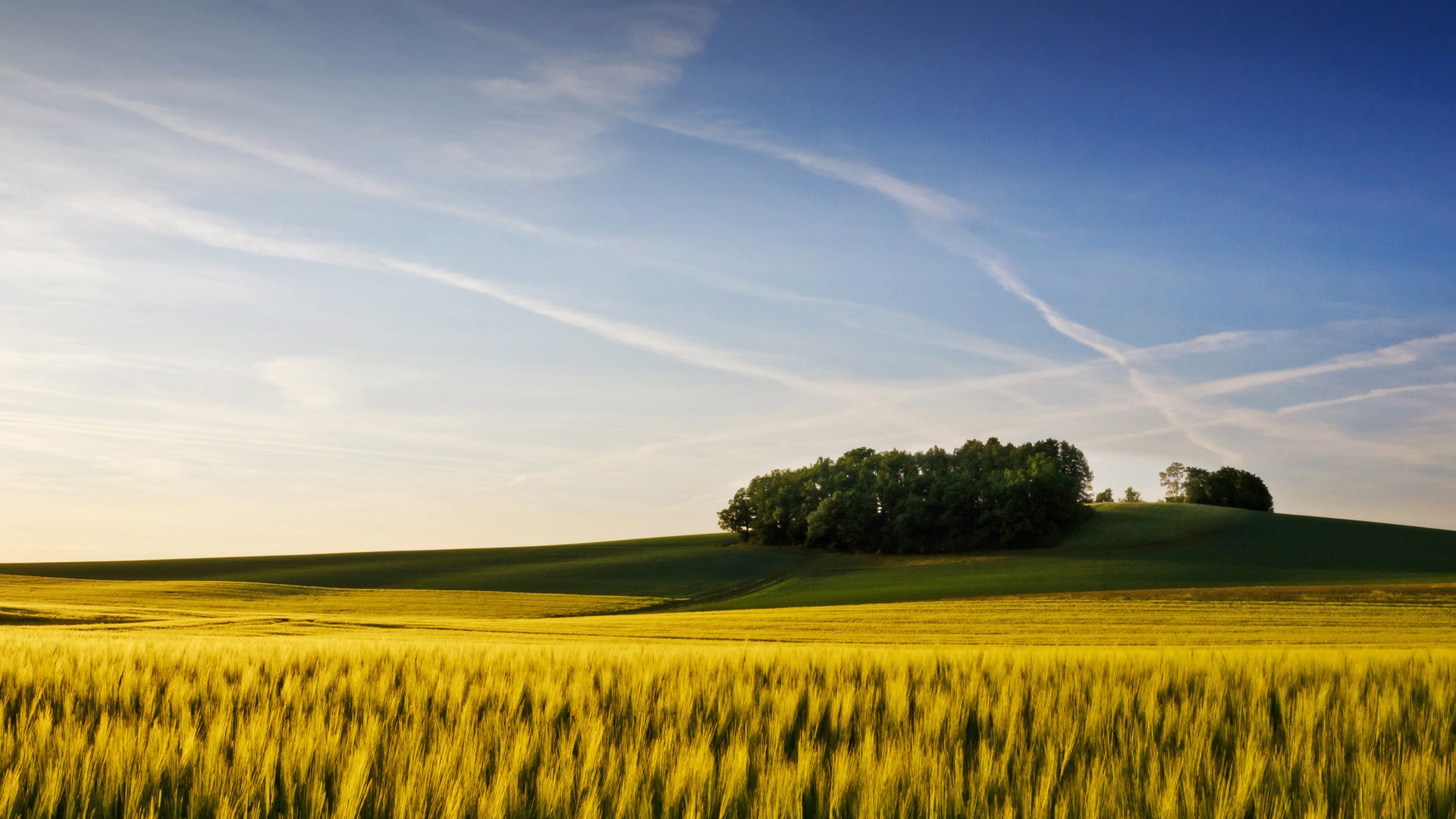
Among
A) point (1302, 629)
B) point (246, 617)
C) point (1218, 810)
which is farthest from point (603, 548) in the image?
point (1218, 810)

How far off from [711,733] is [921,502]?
55.4 metres

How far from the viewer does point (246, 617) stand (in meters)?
25.5

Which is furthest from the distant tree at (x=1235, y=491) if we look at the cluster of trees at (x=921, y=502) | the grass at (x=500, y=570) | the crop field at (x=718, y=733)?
the crop field at (x=718, y=733)

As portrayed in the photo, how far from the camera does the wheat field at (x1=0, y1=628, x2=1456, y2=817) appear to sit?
2916 mm

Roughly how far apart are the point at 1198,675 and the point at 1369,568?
46.4 metres

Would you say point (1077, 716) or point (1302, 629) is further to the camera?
point (1302, 629)

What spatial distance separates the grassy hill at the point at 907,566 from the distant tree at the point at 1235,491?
19572mm

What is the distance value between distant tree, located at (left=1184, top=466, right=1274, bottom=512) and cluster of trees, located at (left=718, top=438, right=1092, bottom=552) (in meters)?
25.9

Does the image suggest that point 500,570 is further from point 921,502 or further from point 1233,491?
point 1233,491

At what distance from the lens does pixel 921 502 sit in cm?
5809

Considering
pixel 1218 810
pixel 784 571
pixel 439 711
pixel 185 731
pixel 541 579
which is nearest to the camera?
pixel 1218 810

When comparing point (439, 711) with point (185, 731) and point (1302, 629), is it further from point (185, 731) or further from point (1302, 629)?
point (1302, 629)

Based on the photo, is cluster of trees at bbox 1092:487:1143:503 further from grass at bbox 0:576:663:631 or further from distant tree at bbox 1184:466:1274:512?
grass at bbox 0:576:663:631

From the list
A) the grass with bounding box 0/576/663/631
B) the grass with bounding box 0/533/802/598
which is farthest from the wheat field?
the grass with bounding box 0/533/802/598
